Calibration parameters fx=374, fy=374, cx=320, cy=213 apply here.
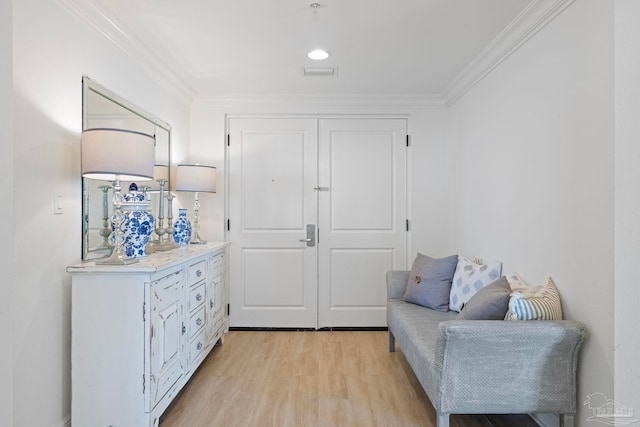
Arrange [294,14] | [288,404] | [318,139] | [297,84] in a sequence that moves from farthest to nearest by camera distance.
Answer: [318,139]
[297,84]
[288,404]
[294,14]

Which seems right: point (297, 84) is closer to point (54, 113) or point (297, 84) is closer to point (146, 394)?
point (54, 113)

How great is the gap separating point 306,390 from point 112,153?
1931 mm

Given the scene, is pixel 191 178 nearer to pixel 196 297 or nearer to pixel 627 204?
pixel 196 297

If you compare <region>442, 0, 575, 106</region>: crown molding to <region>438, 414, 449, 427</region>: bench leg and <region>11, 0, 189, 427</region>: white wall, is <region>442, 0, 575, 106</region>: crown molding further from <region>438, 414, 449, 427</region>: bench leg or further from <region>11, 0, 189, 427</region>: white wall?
<region>11, 0, 189, 427</region>: white wall

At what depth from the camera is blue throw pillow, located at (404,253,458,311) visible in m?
2.93

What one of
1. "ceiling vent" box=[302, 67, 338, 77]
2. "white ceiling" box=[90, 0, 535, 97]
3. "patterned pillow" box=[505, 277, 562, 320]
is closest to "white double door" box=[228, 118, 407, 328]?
"white ceiling" box=[90, 0, 535, 97]

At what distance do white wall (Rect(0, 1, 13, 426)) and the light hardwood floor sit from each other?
133cm

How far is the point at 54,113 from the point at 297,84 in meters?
2.08

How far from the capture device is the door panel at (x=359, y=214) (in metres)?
3.90

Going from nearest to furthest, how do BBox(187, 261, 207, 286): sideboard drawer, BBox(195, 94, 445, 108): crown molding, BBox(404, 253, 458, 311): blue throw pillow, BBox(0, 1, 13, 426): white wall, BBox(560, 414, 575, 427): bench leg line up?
1. BBox(0, 1, 13, 426): white wall
2. BBox(560, 414, 575, 427): bench leg
3. BBox(187, 261, 207, 286): sideboard drawer
4. BBox(404, 253, 458, 311): blue throw pillow
5. BBox(195, 94, 445, 108): crown molding

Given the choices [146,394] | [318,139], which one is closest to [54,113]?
[146,394]

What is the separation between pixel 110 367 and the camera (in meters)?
1.90

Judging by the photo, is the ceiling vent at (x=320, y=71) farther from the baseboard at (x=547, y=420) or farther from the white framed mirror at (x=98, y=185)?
the baseboard at (x=547, y=420)

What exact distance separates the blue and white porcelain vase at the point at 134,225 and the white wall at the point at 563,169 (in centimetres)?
233
